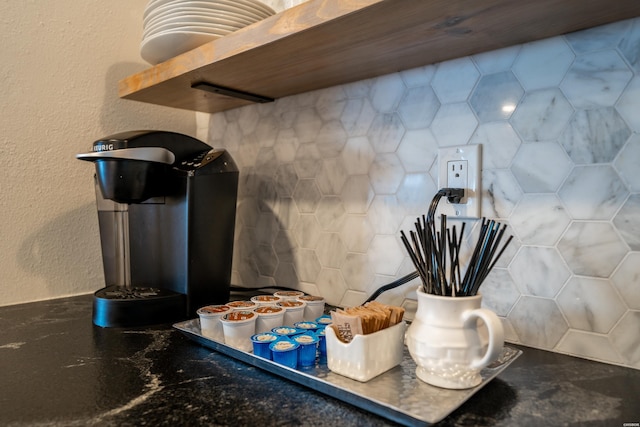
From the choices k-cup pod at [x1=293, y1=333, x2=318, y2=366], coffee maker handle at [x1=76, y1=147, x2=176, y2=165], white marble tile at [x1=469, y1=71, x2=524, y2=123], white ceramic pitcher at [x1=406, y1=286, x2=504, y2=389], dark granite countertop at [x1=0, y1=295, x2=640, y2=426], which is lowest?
dark granite countertop at [x1=0, y1=295, x2=640, y2=426]

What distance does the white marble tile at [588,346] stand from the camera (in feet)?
2.03

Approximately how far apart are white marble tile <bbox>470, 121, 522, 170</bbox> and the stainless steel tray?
31 cm

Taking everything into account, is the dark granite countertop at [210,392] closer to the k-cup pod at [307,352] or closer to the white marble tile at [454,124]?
the k-cup pod at [307,352]

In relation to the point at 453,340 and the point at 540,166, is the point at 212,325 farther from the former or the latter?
the point at 540,166

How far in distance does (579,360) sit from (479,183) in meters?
0.31

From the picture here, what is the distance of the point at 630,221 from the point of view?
60cm

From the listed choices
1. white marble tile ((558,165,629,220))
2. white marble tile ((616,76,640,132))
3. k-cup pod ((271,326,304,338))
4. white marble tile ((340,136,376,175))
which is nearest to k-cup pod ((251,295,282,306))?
k-cup pod ((271,326,304,338))

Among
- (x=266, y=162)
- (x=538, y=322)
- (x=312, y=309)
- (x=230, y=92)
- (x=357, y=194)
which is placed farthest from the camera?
(x=266, y=162)

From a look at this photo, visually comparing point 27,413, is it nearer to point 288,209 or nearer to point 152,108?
point 288,209

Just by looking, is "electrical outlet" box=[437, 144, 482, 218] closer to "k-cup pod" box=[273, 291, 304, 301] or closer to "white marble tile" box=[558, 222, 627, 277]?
"white marble tile" box=[558, 222, 627, 277]

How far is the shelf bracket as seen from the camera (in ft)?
3.14

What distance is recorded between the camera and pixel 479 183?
0.73m

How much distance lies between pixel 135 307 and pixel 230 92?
0.54m

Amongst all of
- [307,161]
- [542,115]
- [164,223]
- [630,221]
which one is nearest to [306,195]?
[307,161]
